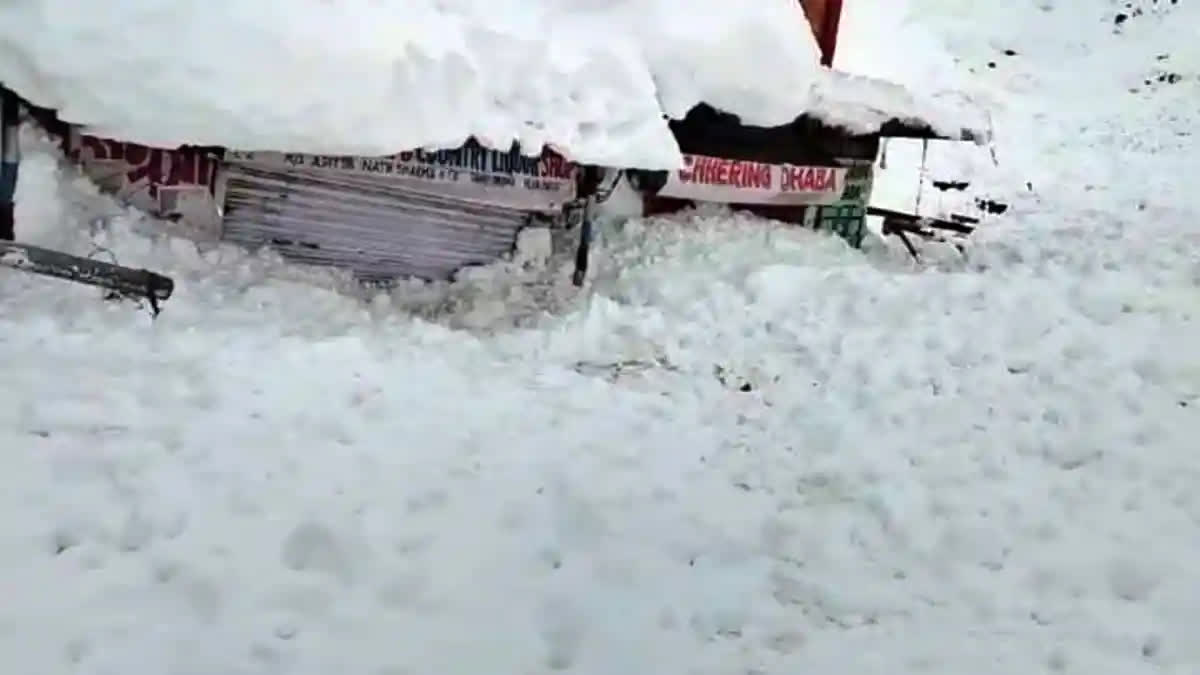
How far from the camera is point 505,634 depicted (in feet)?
11.9

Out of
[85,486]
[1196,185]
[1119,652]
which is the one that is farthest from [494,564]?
[1196,185]

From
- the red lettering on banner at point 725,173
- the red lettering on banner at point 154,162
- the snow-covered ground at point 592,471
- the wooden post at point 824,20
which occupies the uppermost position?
the wooden post at point 824,20

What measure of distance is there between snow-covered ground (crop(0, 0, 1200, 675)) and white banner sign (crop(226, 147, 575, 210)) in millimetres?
636

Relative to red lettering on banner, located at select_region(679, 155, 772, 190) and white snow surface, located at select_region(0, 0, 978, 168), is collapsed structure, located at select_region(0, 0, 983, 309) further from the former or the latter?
white snow surface, located at select_region(0, 0, 978, 168)

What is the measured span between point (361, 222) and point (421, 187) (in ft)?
1.75

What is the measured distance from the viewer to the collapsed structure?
721 cm

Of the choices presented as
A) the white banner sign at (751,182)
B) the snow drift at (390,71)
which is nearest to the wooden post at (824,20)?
the white banner sign at (751,182)

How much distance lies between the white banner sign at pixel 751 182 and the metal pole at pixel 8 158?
5183mm

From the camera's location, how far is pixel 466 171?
8531 millimetres

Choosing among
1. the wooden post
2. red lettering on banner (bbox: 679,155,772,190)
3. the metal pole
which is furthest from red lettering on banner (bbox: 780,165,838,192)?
the metal pole

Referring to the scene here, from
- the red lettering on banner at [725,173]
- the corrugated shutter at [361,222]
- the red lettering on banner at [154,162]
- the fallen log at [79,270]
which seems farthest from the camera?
the red lettering on banner at [725,173]

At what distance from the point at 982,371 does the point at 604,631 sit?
394cm

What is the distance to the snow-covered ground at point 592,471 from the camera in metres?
Result: 3.63

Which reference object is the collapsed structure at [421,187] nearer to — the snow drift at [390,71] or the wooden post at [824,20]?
the snow drift at [390,71]
